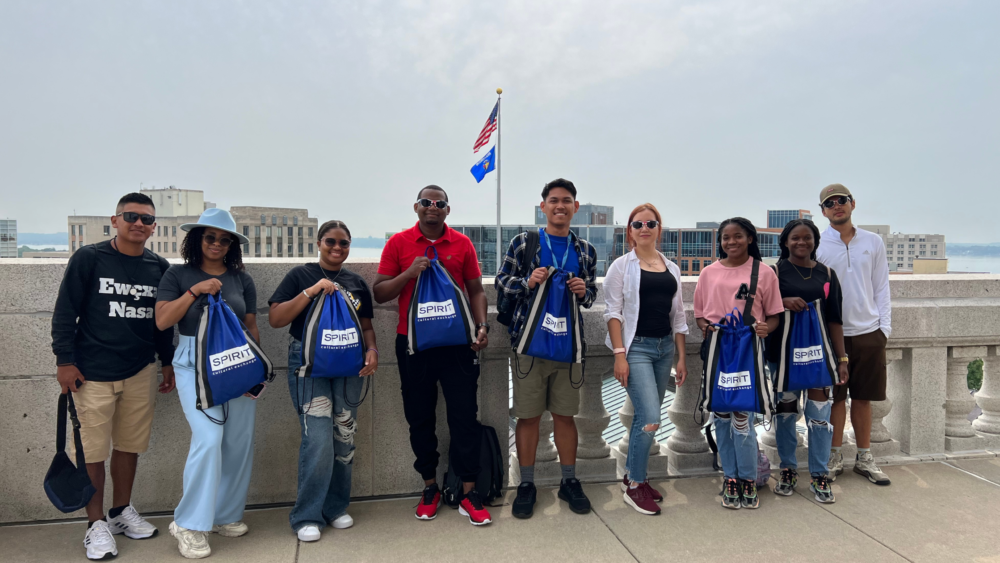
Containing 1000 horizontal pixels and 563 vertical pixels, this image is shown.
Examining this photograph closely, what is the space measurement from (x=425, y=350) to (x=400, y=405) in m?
0.69

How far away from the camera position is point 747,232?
3.98 m

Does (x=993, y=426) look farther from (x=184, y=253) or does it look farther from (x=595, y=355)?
(x=184, y=253)

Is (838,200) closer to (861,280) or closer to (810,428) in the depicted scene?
(861,280)

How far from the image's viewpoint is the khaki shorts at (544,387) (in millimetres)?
3854

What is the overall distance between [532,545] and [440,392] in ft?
4.00

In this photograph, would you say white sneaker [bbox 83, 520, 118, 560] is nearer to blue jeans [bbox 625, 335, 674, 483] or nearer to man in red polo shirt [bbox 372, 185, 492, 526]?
man in red polo shirt [bbox 372, 185, 492, 526]

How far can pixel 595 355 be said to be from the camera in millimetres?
4379

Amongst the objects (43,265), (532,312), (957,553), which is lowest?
(957,553)

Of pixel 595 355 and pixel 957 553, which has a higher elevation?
pixel 595 355

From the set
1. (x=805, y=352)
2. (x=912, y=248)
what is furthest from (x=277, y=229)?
(x=912, y=248)

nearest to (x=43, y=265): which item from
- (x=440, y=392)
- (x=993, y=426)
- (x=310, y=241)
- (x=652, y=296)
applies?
(x=440, y=392)

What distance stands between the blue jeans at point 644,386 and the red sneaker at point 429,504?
1.27 m

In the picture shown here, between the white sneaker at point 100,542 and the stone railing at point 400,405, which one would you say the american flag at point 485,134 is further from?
the white sneaker at point 100,542

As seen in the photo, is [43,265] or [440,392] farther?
[440,392]
